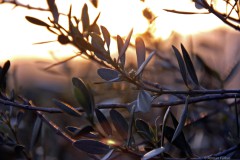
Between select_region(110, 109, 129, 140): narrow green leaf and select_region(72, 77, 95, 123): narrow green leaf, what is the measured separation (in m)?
0.13

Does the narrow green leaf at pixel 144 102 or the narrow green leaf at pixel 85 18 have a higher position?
the narrow green leaf at pixel 85 18

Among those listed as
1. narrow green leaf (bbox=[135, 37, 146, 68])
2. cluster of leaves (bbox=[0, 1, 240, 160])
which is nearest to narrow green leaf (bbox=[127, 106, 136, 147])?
cluster of leaves (bbox=[0, 1, 240, 160])

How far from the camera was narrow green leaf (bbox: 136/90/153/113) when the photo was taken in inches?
30.7

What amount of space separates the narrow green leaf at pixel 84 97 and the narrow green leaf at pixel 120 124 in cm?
13

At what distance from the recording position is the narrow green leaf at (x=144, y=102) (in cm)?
78

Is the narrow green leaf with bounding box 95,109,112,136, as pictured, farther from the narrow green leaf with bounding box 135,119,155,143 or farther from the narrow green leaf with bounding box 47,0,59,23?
the narrow green leaf with bounding box 47,0,59,23

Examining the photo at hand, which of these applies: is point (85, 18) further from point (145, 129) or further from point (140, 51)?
point (145, 129)

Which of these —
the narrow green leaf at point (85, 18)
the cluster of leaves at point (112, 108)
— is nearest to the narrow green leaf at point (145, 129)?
the cluster of leaves at point (112, 108)

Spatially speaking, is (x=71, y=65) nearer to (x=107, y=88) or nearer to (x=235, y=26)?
(x=107, y=88)

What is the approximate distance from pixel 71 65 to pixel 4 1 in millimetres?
915

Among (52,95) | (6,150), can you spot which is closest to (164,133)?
(6,150)

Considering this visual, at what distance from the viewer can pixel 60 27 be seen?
83 cm

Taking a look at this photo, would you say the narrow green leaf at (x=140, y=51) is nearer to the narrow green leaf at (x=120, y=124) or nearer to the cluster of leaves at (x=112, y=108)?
the cluster of leaves at (x=112, y=108)

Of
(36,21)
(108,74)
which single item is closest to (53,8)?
(36,21)
